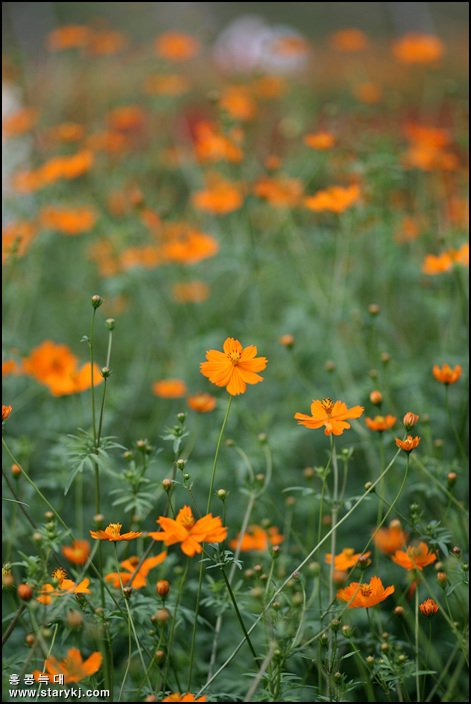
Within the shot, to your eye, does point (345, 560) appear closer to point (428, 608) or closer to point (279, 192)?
point (428, 608)

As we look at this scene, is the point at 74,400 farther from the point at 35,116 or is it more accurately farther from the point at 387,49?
the point at 387,49

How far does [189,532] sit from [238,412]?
0.75m

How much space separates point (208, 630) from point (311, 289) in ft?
3.15

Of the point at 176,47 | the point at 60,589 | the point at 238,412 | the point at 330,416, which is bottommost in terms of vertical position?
the point at 238,412

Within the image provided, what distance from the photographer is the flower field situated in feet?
2.89

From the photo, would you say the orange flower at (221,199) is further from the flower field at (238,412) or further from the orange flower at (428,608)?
the orange flower at (428,608)

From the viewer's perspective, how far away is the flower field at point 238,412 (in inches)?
34.6

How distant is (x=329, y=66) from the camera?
5750 millimetres

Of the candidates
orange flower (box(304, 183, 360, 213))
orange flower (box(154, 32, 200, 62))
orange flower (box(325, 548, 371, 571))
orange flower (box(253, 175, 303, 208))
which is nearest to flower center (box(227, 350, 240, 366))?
orange flower (box(325, 548, 371, 571))

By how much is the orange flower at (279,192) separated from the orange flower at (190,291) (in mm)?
372

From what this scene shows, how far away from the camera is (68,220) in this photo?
2047 millimetres

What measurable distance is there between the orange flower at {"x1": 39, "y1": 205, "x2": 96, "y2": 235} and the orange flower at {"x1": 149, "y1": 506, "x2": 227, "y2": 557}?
4.74 ft

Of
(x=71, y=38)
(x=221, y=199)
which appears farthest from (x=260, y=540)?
(x=71, y=38)

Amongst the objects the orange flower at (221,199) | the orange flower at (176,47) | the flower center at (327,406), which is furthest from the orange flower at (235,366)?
the orange flower at (176,47)
